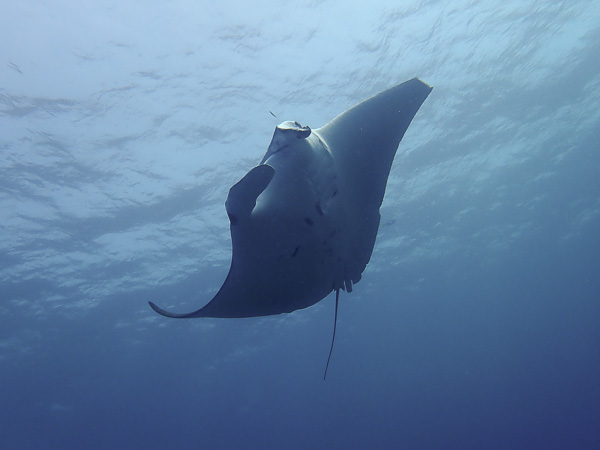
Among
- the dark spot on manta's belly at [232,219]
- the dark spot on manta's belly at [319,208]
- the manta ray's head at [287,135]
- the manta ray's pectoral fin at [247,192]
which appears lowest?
the dark spot on manta's belly at [232,219]

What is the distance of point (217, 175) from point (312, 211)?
38.9 ft

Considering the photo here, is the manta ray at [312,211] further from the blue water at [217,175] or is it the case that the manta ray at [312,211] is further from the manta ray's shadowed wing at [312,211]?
the blue water at [217,175]

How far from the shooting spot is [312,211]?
374cm

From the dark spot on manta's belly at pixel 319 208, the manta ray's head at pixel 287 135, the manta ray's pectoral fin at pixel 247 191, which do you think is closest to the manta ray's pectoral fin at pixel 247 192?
the manta ray's pectoral fin at pixel 247 191

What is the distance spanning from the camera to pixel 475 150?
1934cm

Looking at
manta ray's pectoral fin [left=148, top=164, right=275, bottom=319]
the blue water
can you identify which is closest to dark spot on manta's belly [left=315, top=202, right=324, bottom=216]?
manta ray's pectoral fin [left=148, top=164, right=275, bottom=319]

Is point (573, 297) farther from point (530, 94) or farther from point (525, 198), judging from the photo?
point (530, 94)

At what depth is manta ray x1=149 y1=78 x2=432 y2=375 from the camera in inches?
139

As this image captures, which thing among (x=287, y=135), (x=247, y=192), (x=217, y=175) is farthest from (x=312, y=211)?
(x=217, y=175)

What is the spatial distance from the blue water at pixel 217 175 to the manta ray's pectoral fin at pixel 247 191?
8469mm

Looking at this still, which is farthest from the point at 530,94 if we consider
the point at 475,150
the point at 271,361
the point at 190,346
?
the point at 271,361

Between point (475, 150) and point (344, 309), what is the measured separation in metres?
16.5

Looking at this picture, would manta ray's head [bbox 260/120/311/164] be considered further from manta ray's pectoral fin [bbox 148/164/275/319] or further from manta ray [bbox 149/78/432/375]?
manta ray's pectoral fin [bbox 148/164/275/319]

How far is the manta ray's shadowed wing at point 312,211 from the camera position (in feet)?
11.6
